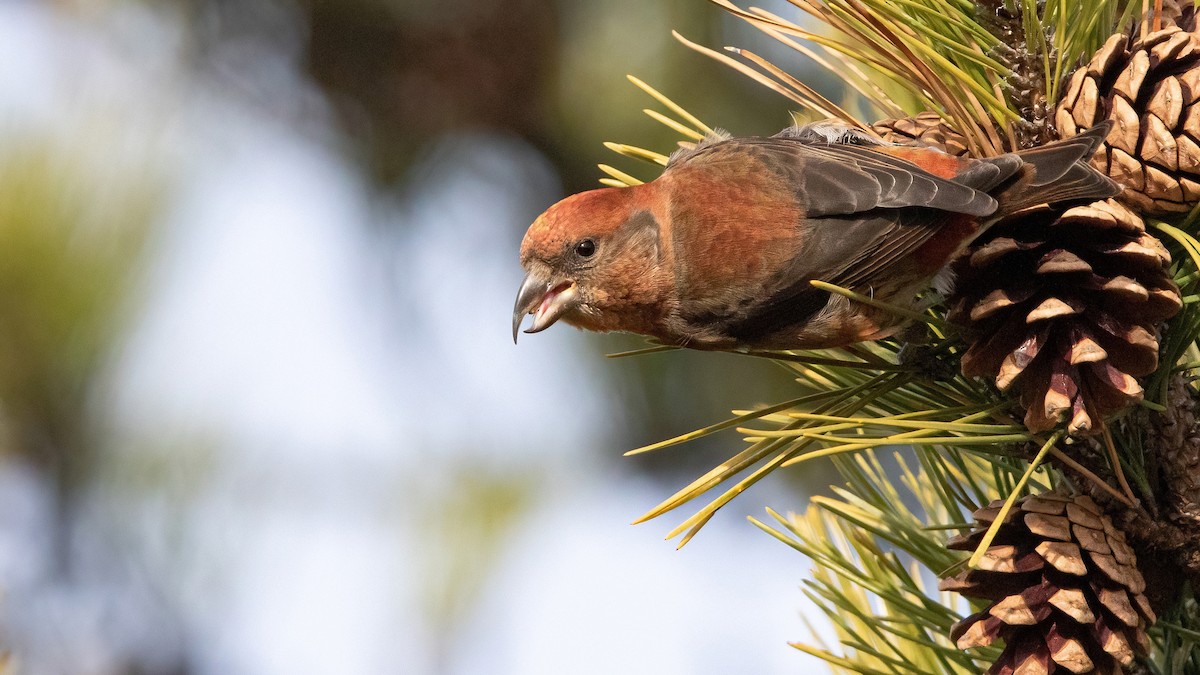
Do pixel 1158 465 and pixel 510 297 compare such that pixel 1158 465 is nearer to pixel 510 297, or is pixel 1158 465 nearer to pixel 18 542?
pixel 18 542

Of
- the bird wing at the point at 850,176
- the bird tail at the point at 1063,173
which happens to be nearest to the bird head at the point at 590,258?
the bird wing at the point at 850,176

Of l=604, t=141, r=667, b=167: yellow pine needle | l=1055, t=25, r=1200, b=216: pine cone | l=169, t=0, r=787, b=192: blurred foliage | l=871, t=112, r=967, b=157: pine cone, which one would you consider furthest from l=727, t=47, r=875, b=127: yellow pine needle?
l=169, t=0, r=787, b=192: blurred foliage

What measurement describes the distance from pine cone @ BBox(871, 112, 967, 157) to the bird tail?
0.62 feet

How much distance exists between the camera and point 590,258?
2037 mm

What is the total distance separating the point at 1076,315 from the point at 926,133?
46 cm

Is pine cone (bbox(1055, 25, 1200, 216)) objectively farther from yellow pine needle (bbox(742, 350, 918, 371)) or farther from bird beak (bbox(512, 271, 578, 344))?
bird beak (bbox(512, 271, 578, 344))

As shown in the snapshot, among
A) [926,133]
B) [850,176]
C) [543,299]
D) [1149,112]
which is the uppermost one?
[1149,112]

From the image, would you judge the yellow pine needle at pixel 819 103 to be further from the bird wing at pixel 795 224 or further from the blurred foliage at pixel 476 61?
the blurred foliage at pixel 476 61

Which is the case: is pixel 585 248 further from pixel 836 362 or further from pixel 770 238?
pixel 836 362

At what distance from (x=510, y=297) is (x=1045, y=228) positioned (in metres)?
2.57

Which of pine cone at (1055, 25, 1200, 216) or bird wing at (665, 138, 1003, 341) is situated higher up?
pine cone at (1055, 25, 1200, 216)

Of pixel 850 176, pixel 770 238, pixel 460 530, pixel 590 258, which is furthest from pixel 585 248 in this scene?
pixel 460 530

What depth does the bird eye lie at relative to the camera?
2.02 meters

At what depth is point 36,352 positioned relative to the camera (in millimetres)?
2246
